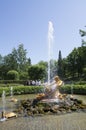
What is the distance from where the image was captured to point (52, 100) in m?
19.6

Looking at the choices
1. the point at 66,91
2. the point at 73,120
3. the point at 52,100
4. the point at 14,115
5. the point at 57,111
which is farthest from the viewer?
the point at 66,91

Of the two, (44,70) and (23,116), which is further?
(44,70)

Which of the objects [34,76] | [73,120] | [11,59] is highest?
[11,59]

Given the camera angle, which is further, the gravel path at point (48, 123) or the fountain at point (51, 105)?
the fountain at point (51, 105)

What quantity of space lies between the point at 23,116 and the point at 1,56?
7222cm

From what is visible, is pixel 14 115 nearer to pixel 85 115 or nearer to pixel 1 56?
pixel 85 115

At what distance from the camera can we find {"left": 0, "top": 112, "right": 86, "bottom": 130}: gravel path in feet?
41.5

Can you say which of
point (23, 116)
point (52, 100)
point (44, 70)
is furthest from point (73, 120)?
point (44, 70)

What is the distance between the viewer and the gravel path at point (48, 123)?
41.5 ft

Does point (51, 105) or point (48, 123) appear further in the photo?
point (51, 105)

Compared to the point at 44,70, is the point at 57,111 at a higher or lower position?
lower

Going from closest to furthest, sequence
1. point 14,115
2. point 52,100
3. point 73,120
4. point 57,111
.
A: point 73,120
point 14,115
point 57,111
point 52,100

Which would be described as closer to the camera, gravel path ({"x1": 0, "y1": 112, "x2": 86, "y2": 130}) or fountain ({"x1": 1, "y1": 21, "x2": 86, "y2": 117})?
gravel path ({"x1": 0, "y1": 112, "x2": 86, "y2": 130})

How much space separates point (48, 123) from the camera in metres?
13.7
